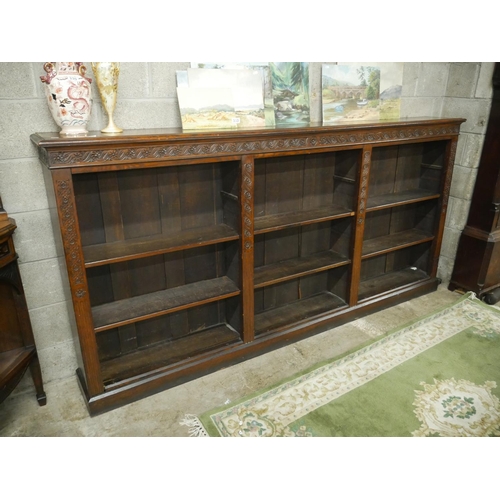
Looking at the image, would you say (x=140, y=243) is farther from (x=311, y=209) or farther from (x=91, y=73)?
(x=311, y=209)

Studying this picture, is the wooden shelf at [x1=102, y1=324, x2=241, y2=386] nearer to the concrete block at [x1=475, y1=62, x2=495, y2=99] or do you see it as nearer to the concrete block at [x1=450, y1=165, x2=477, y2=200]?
the concrete block at [x1=450, y1=165, x2=477, y2=200]

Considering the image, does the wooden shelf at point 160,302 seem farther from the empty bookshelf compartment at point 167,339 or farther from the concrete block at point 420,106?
the concrete block at point 420,106

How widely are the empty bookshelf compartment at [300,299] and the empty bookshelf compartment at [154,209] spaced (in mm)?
656

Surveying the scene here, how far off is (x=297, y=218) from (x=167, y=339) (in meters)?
1.04

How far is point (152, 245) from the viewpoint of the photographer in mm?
2033

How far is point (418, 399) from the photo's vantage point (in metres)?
2.11

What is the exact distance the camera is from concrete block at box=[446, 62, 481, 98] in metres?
2.84

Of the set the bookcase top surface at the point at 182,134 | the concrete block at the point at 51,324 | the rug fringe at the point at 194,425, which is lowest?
the rug fringe at the point at 194,425

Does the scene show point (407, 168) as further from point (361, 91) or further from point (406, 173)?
point (361, 91)

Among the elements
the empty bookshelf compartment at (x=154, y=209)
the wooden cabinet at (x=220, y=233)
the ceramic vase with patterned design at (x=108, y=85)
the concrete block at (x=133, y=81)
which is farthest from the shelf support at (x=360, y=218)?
the ceramic vase with patterned design at (x=108, y=85)

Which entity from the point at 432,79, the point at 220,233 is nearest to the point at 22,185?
the point at 220,233

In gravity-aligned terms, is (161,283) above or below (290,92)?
below

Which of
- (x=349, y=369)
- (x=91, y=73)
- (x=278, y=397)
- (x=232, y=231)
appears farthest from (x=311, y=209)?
(x=91, y=73)

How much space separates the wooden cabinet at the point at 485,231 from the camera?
2.82m
